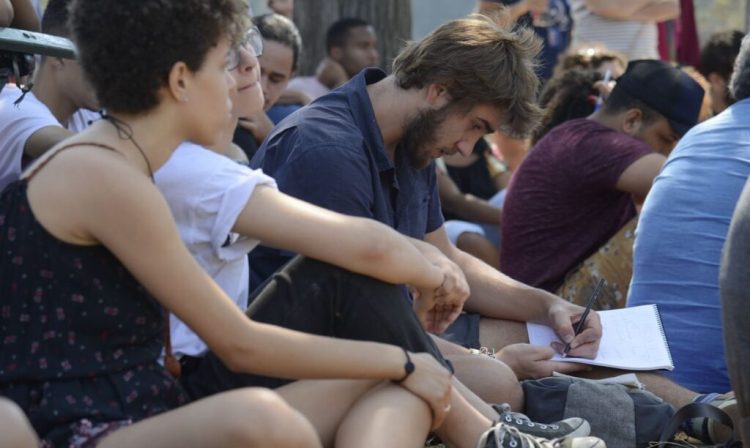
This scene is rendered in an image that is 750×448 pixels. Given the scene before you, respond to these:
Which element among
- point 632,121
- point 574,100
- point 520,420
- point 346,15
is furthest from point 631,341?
point 346,15

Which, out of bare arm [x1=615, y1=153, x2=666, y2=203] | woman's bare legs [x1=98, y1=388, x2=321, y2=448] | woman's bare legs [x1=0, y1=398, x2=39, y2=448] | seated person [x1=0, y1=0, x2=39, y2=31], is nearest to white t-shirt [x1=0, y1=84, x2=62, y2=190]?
seated person [x1=0, y1=0, x2=39, y2=31]

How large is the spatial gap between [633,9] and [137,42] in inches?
235

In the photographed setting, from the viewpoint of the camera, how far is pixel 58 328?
101 inches

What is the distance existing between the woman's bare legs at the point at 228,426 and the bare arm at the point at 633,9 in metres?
6.03

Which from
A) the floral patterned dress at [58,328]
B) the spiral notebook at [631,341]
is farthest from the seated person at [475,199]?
the floral patterned dress at [58,328]

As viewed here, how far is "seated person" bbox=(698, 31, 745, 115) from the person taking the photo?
25.5 feet

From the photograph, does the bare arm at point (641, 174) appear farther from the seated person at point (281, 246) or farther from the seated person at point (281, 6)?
the seated person at point (281, 6)

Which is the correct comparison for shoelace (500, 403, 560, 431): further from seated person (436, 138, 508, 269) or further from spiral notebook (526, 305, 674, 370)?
seated person (436, 138, 508, 269)

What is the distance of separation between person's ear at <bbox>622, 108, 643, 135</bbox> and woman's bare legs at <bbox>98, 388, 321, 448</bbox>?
327 centimetres

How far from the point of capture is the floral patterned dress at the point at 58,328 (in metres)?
2.55

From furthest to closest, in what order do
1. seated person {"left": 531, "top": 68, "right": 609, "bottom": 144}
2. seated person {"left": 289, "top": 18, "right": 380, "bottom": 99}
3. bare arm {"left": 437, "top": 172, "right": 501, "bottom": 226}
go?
seated person {"left": 289, "top": 18, "right": 380, "bottom": 99}, bare arm {"left": 437, "top": 172, "right": 501, "bottom": 226}, seated person {"left": 531, "top": 68, "right": 609, "bottom": 144}

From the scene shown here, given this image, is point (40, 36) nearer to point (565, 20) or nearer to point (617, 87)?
point (617, 87)

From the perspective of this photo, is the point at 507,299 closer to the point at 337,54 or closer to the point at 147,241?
the point at 147,241

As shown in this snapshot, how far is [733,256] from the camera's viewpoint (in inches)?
126
